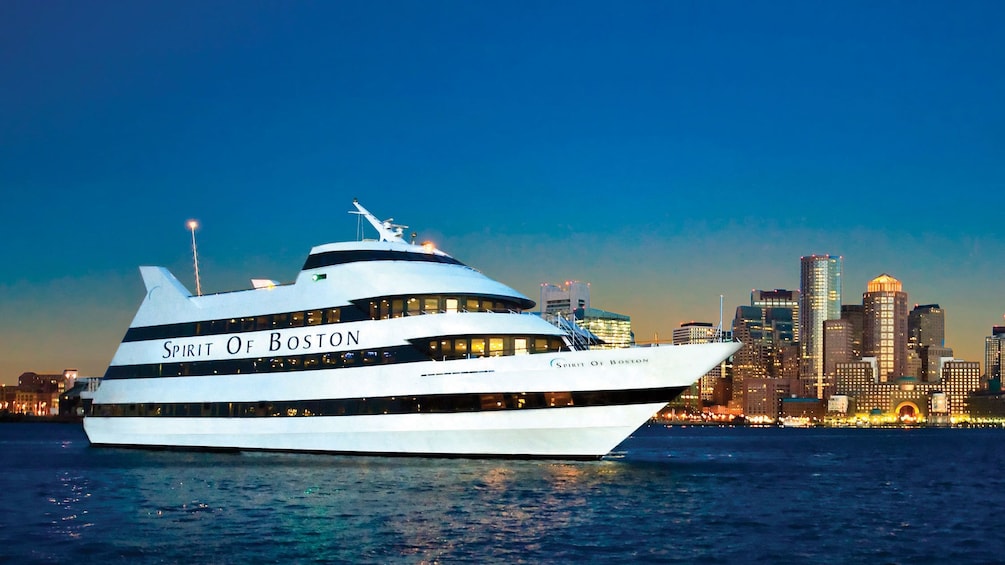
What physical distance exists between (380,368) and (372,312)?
259 cm

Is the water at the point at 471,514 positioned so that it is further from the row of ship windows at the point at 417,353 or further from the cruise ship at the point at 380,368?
the row of ship windows at the point at 417,353

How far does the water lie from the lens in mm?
24031

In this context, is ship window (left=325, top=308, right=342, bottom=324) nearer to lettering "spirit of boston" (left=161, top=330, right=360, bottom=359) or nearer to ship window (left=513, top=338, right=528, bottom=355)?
lettering "spirit of boston" (left=161, top=330, right=360, bottom=359)

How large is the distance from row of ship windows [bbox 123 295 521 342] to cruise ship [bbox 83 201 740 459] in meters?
0.06

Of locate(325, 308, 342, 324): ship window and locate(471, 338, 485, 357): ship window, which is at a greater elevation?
locate(325, 308, 342, 324): ship window

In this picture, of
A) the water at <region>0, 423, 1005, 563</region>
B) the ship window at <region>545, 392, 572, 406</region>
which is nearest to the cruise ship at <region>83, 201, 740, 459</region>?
the ship window at <region>545, 392, 572, 406</region>

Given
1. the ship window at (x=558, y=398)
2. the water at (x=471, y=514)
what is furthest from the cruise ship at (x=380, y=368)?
the water at (x=471, y=514)

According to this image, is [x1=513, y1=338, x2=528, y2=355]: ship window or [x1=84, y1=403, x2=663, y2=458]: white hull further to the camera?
[x1=513, y1=338, x2=528, y2=355]: ship window

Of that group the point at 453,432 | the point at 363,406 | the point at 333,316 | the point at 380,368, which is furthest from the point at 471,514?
the point at 333,316

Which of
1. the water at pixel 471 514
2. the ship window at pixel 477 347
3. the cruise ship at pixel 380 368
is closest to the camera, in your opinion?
the water at pixel 471 514

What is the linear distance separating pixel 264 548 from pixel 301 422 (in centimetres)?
2109

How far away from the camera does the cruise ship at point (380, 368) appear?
3944 centimetres

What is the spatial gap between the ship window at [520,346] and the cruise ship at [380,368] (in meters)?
0.08

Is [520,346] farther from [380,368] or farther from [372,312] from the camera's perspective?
[372,312]
